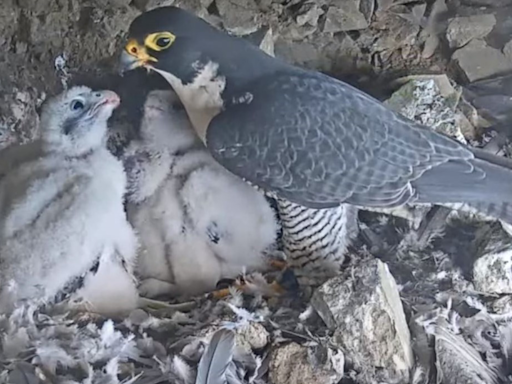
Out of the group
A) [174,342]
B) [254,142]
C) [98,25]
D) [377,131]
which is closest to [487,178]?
[377,131]

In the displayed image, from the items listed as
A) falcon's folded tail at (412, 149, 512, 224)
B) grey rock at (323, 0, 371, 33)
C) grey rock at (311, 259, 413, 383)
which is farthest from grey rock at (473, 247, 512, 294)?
grey rock at (323, 0, 371, 33)

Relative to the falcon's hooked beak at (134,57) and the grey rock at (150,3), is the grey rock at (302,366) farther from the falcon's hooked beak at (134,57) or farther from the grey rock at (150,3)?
the grey rock at (150,3)

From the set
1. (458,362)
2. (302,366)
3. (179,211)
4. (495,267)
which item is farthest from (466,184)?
(179,211)

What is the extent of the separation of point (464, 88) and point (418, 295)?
480mm

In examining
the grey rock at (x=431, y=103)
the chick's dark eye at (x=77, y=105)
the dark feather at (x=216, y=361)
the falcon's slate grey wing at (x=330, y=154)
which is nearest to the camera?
the dark feather at (x=216, y=361)

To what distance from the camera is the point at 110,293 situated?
5.12 feet

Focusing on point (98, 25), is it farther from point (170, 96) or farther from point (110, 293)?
point (110, 293)

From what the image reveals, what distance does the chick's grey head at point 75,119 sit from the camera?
1574mm

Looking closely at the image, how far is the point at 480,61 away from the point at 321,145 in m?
0.52

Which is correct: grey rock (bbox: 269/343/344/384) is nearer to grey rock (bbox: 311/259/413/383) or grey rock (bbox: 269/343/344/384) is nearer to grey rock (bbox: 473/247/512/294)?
grey rock (bbox: 311/259/413/383)

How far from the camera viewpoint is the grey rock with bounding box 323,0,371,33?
72.1 inches

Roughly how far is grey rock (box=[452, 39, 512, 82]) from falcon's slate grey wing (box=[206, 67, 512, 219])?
35cm

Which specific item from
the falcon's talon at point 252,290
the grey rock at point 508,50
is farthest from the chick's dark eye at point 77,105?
the grey rock at point 508,50

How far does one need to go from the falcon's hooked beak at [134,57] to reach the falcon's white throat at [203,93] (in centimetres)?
4
